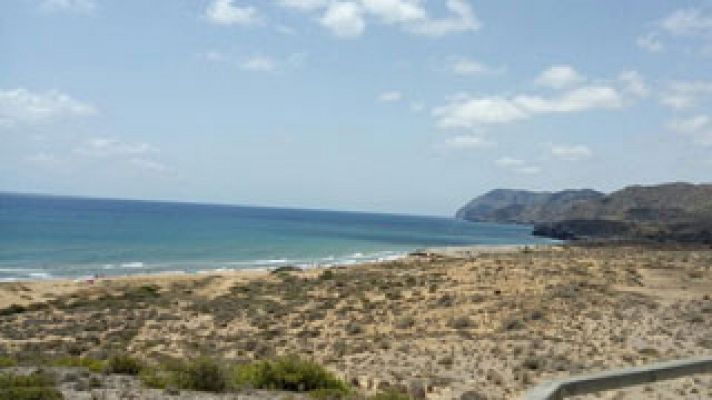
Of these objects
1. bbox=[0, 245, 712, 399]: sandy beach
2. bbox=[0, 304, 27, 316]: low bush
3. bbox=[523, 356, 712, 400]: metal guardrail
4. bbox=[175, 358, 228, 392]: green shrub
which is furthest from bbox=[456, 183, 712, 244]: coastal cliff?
bbox=[175, 358, 228, 392]: green shrub

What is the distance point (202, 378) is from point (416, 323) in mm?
15860

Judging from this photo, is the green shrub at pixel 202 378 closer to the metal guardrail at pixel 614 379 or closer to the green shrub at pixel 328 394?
the green shrub at pixel 328 394

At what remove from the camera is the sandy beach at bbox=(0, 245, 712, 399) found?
18.1 metres

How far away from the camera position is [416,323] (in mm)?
27891

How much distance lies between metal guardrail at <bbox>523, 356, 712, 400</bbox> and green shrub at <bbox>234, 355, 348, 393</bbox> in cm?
548

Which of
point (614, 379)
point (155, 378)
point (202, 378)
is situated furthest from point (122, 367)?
point (614, 379)

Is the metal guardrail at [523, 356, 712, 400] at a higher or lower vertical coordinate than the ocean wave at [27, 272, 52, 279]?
higher

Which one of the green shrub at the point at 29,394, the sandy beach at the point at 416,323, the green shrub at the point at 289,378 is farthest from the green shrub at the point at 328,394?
the green shrub at the point at 29,394

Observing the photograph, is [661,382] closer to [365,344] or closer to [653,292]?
[365,344]

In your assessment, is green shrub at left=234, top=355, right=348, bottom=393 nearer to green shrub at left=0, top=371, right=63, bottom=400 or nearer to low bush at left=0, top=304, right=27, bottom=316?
green shrub at left=0, top=371, right=63, bottom=400

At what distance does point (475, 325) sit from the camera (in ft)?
87.2

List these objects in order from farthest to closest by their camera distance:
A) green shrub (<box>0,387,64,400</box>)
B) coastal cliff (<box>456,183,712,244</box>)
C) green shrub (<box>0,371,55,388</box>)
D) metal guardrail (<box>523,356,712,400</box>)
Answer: coastal cliff (<box>456,183,712,244</box>)
green shrub (<box>0,371,55,388</box>)
green shrub (<box>0,387,64,400</box>)
metal guardrail (<box>523,356,712,400</box>)

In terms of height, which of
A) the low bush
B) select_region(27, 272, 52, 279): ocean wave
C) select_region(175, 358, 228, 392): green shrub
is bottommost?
select_region(27, 272, 52, 279): ocean wave

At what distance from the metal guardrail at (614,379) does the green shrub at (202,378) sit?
5.91 meters
